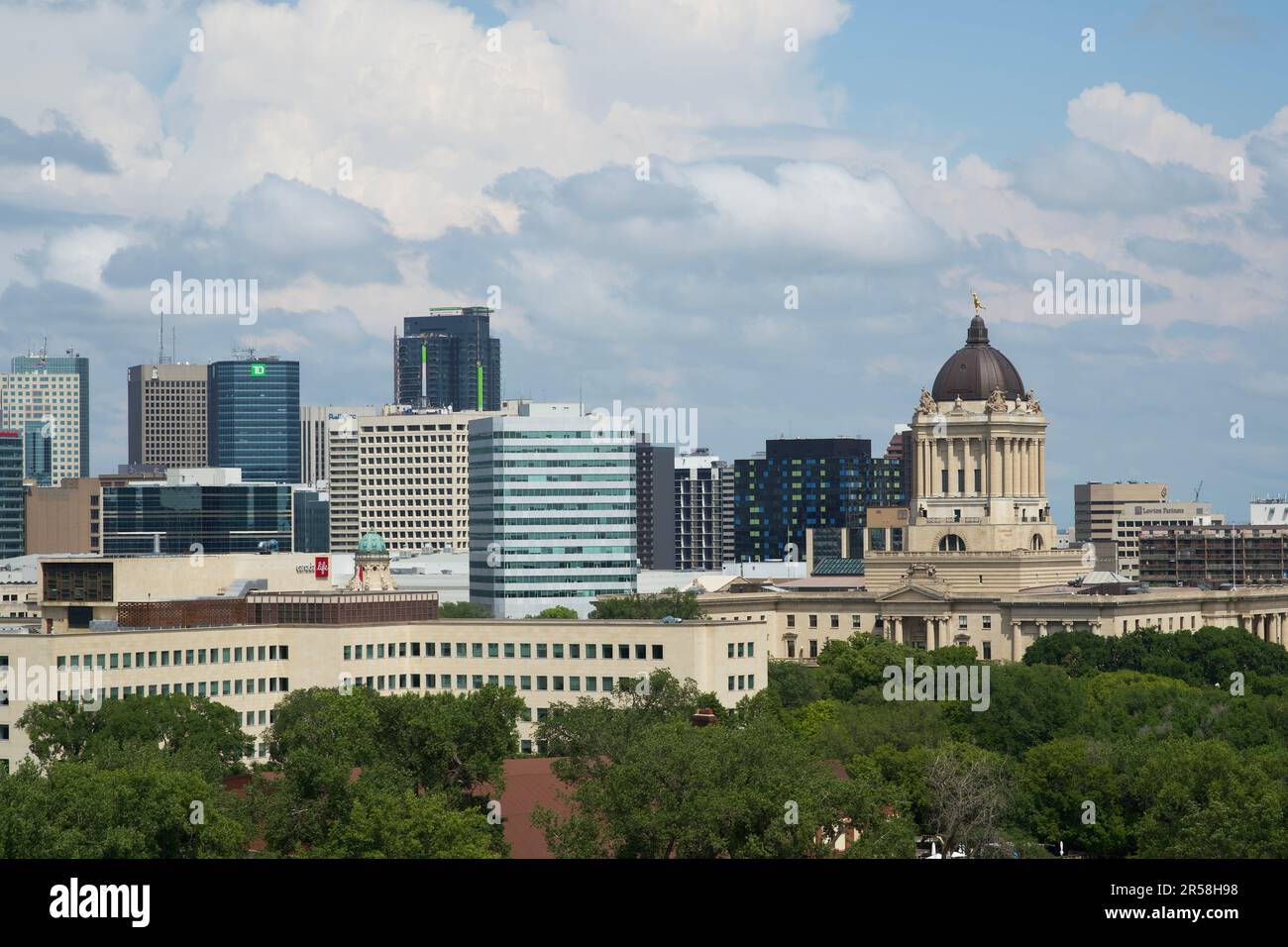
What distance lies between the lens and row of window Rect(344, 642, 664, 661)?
491 ft

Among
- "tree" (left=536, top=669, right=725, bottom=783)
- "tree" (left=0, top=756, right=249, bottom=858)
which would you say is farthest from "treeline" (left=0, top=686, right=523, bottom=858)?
"tree" (left=536, top=669, right=725, bottom=783)

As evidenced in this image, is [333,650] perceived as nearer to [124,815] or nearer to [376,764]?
[376,764]

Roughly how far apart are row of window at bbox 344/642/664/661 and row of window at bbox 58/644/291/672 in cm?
541

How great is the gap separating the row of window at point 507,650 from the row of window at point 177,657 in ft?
17.7

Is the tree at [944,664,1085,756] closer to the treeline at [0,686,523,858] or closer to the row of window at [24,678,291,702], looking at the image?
the row of window at [24,678,291,702]

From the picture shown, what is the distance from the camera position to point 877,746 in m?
117

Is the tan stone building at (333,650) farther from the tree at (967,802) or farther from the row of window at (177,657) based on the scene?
the tree at (967,802)

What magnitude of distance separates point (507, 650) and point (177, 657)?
22415 mm

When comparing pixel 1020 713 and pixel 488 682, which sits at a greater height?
pixel 488 682

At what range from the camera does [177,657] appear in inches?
5655

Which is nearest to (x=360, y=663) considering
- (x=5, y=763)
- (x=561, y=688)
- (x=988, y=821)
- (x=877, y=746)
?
(x=561, y=688)

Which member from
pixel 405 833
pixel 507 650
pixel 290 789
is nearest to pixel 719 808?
pixel 405 833

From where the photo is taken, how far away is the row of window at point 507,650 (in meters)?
150
